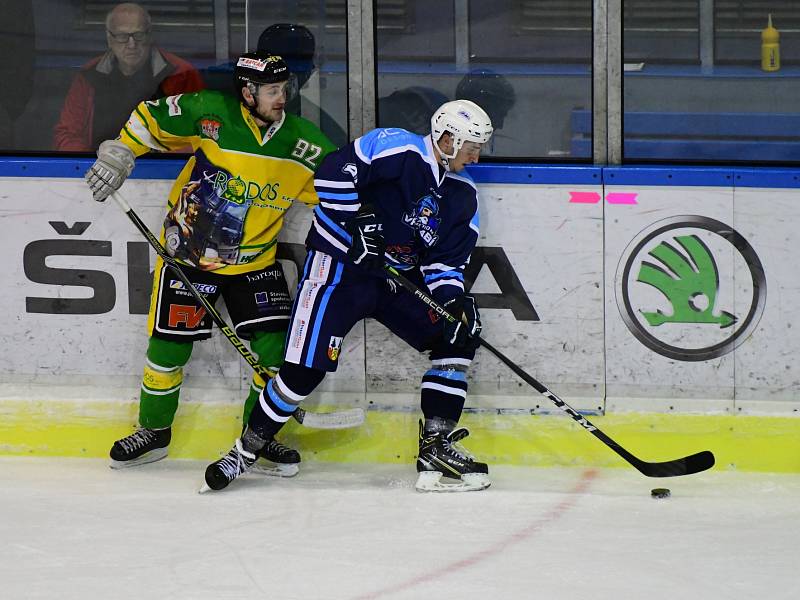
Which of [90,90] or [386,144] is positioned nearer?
[386,144]

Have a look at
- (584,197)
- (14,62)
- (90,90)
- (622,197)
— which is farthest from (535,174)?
(14,62)

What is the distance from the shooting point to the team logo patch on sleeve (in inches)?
140

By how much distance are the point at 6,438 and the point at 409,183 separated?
153 cm

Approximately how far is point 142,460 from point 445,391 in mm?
961

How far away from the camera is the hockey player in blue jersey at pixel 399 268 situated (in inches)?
136

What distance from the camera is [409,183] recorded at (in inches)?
138

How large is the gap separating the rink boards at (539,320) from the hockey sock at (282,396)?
29 cm

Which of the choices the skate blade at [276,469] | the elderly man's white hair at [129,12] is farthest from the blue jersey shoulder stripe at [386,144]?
the skate blade at [276,469]

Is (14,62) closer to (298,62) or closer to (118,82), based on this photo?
(118,82)

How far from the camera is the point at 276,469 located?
3.73 metres

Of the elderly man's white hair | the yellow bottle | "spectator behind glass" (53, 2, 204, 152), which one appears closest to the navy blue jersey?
"spectator behind glass" (53, 2, 204, 152)

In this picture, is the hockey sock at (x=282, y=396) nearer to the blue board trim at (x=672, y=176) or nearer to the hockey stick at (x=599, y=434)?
the hockey stick at (x=599, y=434)

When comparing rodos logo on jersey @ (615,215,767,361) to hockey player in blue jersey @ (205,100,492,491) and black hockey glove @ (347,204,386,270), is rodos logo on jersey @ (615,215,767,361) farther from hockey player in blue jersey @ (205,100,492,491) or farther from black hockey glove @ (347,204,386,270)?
black hockey glove @ (347,204,386,270)

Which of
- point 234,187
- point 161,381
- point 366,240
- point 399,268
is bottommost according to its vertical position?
point 161,381
